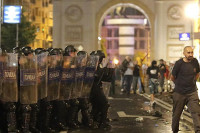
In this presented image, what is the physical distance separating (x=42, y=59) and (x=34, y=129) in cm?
153

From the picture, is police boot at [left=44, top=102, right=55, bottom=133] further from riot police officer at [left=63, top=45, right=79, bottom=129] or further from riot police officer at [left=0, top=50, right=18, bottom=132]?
riot police officer at [left=0, top=50, right=18, bottom=132]

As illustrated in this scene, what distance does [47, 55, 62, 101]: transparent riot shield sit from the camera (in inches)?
457

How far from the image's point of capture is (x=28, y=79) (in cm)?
1075

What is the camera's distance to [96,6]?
141 feet

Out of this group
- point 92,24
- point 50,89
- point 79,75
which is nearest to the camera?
point 50,89

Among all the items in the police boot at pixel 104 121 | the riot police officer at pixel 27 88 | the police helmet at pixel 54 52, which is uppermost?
the police helmet at pixel 54 52

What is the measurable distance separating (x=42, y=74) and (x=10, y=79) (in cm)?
86

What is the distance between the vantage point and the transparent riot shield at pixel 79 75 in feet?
40.8

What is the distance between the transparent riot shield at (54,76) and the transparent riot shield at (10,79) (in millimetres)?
1129

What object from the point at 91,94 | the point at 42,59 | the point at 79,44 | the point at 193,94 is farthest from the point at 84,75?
the point at 79,44

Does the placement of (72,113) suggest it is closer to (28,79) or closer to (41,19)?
(28,79)

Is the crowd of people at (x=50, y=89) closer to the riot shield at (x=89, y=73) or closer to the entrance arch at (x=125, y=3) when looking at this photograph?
the riot shield at (x=89, y=73)

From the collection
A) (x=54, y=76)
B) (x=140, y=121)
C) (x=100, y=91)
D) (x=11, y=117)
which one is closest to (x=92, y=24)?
(x=140, y=121)

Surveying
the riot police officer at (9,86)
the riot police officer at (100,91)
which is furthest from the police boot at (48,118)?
the riot police officer at (100,91)
